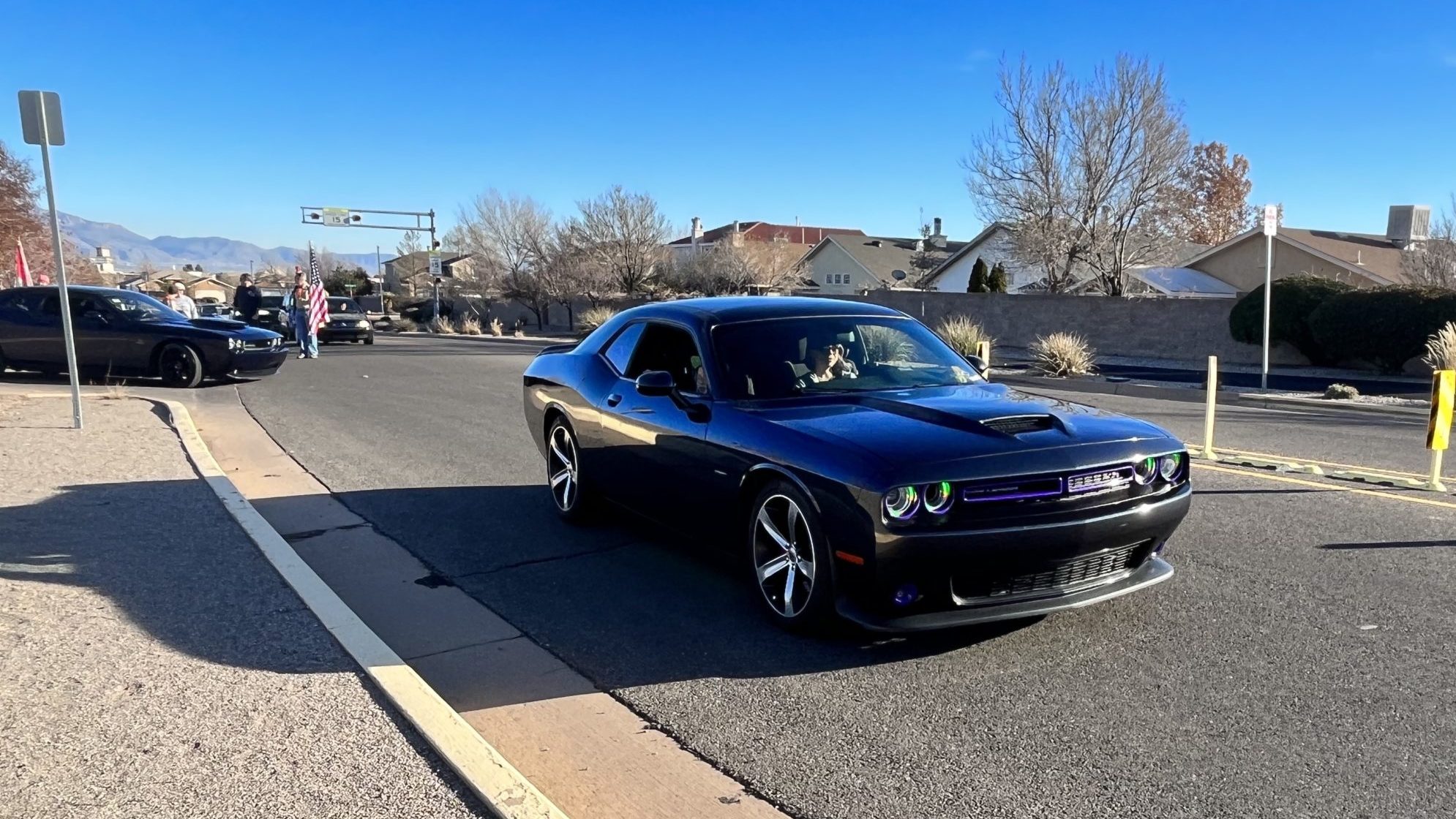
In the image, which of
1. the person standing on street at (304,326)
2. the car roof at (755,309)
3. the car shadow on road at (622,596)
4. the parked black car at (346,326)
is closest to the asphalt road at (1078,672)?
the car shadow on road at (622,596)

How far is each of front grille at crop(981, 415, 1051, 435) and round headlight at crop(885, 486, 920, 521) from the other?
573mm

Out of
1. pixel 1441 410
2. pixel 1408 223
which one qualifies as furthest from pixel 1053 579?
pixel 1408 223

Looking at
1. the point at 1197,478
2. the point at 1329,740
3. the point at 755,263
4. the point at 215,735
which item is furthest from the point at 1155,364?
the point at 755,263

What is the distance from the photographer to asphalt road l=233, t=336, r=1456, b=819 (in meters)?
3.10

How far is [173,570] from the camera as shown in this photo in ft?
17.1

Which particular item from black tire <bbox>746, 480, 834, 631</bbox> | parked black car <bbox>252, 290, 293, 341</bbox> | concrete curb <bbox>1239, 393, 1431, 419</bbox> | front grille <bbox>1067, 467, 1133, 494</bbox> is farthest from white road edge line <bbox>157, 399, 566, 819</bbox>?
parked black car <bbox>252, 290, 293, 341</bbox>

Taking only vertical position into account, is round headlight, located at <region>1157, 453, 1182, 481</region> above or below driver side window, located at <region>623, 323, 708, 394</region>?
below

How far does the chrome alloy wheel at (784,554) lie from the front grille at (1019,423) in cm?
89

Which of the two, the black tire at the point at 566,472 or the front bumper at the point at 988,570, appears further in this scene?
the black tire at the point at 566,472

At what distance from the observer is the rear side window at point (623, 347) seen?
6.05 m

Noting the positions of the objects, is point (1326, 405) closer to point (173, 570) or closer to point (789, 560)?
point (789, 560)

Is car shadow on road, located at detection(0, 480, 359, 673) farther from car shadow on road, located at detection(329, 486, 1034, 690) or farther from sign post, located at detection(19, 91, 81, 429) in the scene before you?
sign post, located at detection(19, 91, 81, 429)

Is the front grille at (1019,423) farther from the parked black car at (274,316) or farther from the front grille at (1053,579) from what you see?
the parked black car at (274,316)

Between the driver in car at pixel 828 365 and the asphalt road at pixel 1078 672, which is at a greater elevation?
the driver in car at pixel 828 365
